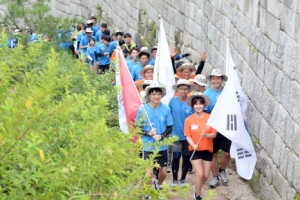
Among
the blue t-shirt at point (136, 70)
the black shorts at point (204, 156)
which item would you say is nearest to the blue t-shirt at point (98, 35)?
the blue t-shirt at point (136, 70)

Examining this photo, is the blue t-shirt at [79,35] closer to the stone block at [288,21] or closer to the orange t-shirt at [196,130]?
the orange t-shirt at [196,130]

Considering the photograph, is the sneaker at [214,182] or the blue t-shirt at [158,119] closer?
the blue t-shirt at [158,119]

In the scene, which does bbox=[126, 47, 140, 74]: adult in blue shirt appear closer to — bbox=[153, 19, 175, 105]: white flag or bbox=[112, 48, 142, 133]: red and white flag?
bbox=[153, 19, 175, 105]: white flag

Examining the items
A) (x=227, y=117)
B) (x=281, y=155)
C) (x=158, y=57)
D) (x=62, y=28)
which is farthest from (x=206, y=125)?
(x=62, y=28)

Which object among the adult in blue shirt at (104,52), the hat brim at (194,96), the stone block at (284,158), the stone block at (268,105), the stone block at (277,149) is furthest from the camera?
the adult in blue shirt at (104,52)

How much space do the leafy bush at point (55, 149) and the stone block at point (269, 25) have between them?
4.00 m

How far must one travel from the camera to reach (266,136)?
24.3 feet

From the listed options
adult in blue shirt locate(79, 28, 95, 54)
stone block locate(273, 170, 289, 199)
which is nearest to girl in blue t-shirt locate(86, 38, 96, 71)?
adult in blue shirt locate(79, 28, 95, 54)

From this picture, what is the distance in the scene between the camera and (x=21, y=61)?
11.5 feet

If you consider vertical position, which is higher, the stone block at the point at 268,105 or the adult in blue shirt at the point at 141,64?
the stone block at the point at 268,105

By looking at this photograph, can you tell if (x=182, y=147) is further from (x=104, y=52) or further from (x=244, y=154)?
(x=104, y=52)

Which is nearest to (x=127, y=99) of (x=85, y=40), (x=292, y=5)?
(x=292, y=5)

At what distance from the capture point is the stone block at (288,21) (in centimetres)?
647

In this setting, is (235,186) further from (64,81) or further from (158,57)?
(64,81)
